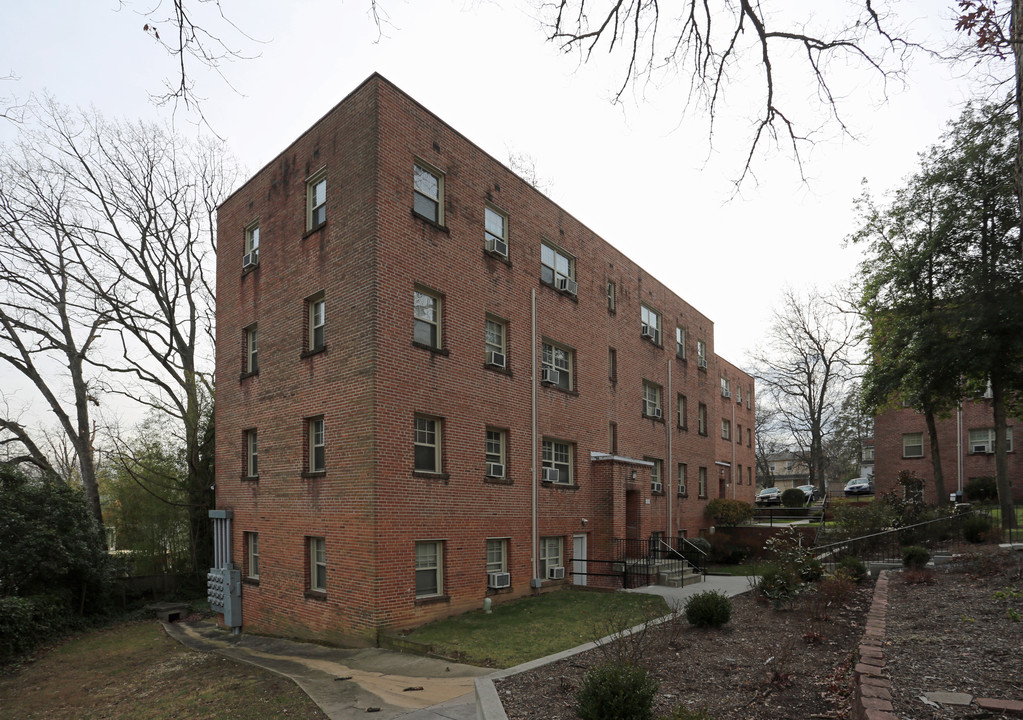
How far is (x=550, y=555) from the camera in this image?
1814 cm

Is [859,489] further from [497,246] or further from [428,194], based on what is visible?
[428,194]

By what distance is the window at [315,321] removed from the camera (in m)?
15.5

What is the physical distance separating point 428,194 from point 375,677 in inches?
402

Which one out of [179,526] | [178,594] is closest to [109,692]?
[178,594]

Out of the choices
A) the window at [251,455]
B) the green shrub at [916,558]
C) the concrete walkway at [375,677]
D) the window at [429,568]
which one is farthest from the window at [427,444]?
the green shrub at [916,558]

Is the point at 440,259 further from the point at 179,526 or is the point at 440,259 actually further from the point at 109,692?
the point at 179,526

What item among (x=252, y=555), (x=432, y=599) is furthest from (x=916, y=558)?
(x=252, y=555)

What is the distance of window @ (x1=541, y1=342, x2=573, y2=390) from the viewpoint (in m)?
18.7

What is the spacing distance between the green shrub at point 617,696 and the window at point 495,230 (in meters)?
12.5

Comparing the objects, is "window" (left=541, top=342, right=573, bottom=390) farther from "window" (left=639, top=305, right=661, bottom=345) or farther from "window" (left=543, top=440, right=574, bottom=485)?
"window" (left=639, top=305, right=661, bottom=345)

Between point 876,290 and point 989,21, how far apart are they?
24007mm

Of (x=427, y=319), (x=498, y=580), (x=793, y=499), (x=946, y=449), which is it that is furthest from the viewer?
(x=793, y=499)

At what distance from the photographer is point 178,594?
2441 cm

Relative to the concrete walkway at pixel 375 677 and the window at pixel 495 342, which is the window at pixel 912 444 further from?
the window at pixel 495 342
